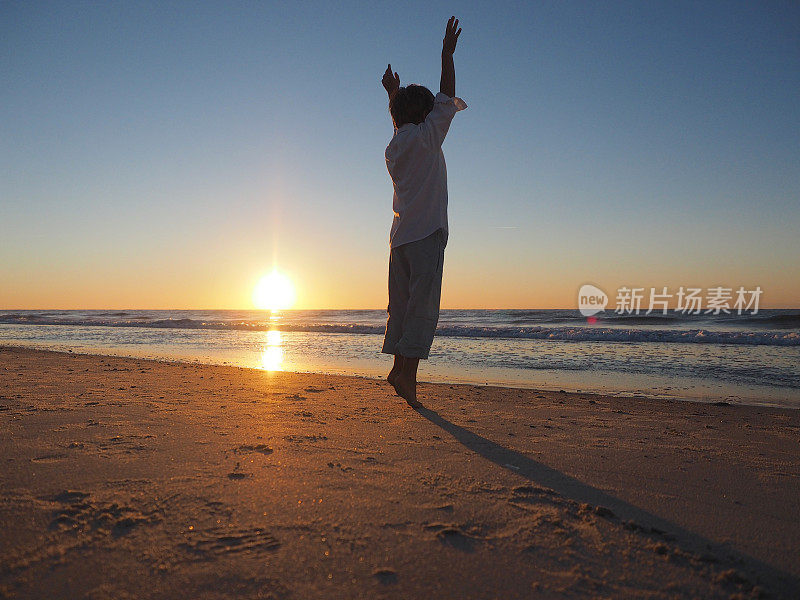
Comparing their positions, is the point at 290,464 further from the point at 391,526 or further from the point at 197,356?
the point at 197,356

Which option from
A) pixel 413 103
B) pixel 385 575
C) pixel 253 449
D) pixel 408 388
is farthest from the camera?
pixel 408 388

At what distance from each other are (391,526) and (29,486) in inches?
41.8

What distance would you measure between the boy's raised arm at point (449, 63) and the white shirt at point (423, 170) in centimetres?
5

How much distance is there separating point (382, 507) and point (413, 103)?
2.46 metres

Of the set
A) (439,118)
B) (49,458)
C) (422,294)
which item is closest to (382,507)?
(49,458)

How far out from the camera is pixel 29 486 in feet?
4.75

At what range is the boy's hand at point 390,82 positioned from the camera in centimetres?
334

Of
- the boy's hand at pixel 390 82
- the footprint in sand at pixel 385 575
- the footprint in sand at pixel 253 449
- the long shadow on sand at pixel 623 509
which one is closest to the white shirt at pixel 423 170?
the boy's hand at pixel 390 82

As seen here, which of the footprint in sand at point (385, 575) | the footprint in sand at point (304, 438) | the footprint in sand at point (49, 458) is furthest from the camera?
the footprint in sand at point (304, 438)

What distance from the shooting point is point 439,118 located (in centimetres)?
298

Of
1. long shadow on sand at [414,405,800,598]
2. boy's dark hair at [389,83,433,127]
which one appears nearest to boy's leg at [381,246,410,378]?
boy's dark hair at [389,83,433,127]

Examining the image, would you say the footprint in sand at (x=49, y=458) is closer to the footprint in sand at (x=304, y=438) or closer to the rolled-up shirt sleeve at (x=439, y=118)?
the footprint in sand at (x=304, y=438)

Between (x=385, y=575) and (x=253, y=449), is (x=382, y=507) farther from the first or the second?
(x=253, y=449)

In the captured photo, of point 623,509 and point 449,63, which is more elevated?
point 449,63
